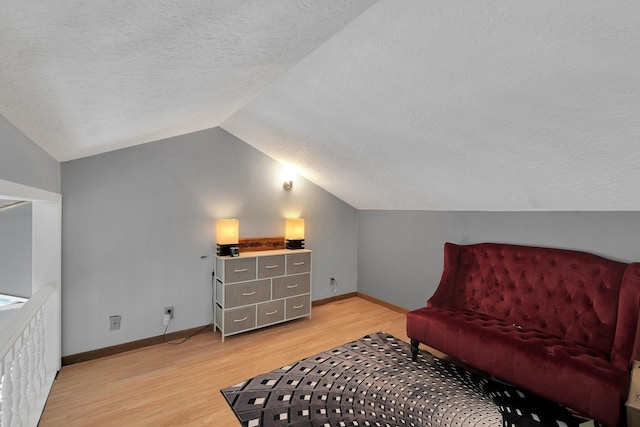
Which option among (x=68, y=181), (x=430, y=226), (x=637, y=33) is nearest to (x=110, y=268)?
(x=68, y=181)

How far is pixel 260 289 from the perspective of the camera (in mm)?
3418

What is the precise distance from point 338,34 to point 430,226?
8.70 ft

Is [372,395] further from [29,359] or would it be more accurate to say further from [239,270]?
A: [29,359]

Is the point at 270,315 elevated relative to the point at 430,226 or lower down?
lower down

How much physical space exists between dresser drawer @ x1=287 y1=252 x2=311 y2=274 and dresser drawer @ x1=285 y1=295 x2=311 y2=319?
323mm

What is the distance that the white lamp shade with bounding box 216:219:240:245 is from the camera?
10.8 feet

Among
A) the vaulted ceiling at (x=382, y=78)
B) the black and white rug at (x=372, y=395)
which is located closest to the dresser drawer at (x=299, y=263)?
the black and white rug at (x=372, y=395)

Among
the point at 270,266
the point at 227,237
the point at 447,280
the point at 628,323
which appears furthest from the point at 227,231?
the point at 628,323

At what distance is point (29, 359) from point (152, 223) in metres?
1.42

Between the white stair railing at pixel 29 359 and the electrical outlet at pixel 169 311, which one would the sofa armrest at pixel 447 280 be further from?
the white stair railing at pixel 29 359

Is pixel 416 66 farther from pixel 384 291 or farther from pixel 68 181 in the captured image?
pixel 384 291

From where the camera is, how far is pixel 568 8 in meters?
1.07

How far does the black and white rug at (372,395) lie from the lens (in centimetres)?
204

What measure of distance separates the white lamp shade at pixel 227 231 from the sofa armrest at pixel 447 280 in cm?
213
